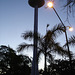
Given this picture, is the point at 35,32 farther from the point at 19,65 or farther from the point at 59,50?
the point at 19,65

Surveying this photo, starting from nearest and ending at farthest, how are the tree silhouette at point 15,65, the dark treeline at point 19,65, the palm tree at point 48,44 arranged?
the palm tree at point 48,44 < the dark treeline at point 19,65 < the tree silhouette at point 15,65

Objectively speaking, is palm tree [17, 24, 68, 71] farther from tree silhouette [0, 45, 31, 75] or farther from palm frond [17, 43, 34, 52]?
tree silhouette [0, 45, 31, 75]

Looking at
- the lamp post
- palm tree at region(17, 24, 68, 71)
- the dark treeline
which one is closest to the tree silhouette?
the dark treeline

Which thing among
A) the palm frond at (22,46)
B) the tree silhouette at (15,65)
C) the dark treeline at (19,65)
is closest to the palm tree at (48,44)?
the palm frond at (22,46)

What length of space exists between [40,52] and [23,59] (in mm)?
11304

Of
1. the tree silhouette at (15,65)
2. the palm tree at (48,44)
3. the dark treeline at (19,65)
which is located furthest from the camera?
the tree silhouette at (15,65)

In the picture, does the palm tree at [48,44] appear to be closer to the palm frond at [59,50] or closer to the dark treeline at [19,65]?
the palm frond at [59,50]

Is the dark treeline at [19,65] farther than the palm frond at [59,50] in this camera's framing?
Yes

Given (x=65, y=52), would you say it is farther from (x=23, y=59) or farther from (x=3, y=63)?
(x=3, y=63)

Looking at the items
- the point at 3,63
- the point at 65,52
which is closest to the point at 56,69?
the point at 65,52

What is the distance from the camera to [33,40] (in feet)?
26.7

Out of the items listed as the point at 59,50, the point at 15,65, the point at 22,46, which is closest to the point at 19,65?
the point at 15,65

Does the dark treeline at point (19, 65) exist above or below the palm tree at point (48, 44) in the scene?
below

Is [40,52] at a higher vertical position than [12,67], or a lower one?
higher
